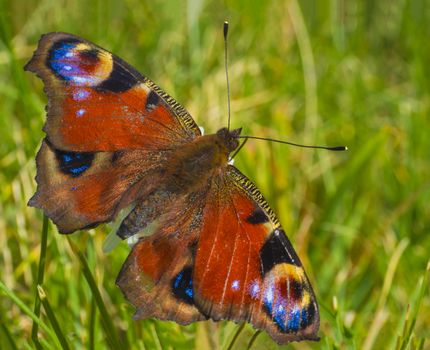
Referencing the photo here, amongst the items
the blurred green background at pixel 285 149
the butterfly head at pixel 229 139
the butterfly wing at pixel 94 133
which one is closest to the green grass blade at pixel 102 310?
the blurred green background at pixel 285 149

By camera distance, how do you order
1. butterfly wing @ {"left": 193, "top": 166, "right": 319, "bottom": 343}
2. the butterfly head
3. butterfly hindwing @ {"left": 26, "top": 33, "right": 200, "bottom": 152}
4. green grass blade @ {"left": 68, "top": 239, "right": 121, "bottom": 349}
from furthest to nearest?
1. the butterfly head
2. butterfly hindwing @ {"left": 26, "top": 33, "right": 200, "bottom": 152}
3. green grass blade @ {"left": 68, "top": 239, "right": 121, "bottom": 349}
4. butterfly wing @ {"left": 193, "top": 166, "right": 319, "bottom": 343}

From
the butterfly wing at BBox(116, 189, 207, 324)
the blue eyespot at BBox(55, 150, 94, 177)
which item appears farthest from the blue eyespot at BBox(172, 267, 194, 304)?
the blue eyespot at BBox(55, 150, 94, 177)

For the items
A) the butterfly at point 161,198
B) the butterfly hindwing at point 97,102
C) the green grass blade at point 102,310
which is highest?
the butterfly hindwing at point 97,102

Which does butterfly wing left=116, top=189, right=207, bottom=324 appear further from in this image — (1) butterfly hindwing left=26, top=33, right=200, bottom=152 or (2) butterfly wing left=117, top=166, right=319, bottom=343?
(1) butterfly hindwing left=26, top=33, right=200, bottom=152

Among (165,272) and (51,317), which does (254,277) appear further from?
(51,317)

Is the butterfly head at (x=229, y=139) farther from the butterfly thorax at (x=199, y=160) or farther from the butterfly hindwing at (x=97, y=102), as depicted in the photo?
the butterfly hindwing at (x=97, y=102)

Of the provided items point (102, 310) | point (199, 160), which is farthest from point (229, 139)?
point (102, 310)

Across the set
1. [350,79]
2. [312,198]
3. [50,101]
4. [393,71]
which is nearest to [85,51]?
[50,101]
